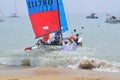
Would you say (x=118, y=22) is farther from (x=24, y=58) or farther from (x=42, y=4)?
(x=24, y=58)

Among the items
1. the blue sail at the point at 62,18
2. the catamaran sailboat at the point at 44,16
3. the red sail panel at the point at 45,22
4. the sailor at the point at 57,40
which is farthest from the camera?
the blue sail at the point at 62,18

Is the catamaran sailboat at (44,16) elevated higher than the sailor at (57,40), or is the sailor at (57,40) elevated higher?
the catamaran sailboat at (44,16)

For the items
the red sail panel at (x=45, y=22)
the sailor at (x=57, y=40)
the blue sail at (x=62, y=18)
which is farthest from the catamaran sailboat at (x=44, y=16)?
the sailor at (x=57, y=40)

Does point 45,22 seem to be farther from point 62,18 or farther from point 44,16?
point 62,18

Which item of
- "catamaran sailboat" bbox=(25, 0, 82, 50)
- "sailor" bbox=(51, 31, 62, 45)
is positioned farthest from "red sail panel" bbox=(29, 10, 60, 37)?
"sailor" bbox=(51, 31, 62, 45)

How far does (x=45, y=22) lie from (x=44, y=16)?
415 mm

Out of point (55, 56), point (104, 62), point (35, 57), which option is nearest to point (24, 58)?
point (35, 57)

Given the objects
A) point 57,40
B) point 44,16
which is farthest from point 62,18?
point 57,40

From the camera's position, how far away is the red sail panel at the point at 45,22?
24250mm

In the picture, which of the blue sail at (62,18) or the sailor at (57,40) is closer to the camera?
the sailor at (57,40)

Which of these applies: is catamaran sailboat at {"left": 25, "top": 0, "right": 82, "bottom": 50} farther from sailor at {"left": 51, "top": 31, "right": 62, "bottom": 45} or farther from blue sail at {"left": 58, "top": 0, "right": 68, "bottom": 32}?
sailor at {"left": 51, "top": 31, "right": 62, "bottom": 45}

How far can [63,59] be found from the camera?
18.9 metres

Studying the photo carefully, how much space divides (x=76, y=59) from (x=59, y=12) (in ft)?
22.6

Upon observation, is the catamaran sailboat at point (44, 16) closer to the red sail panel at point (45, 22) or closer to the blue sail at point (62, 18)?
the red sail panel at point (45, 22)
